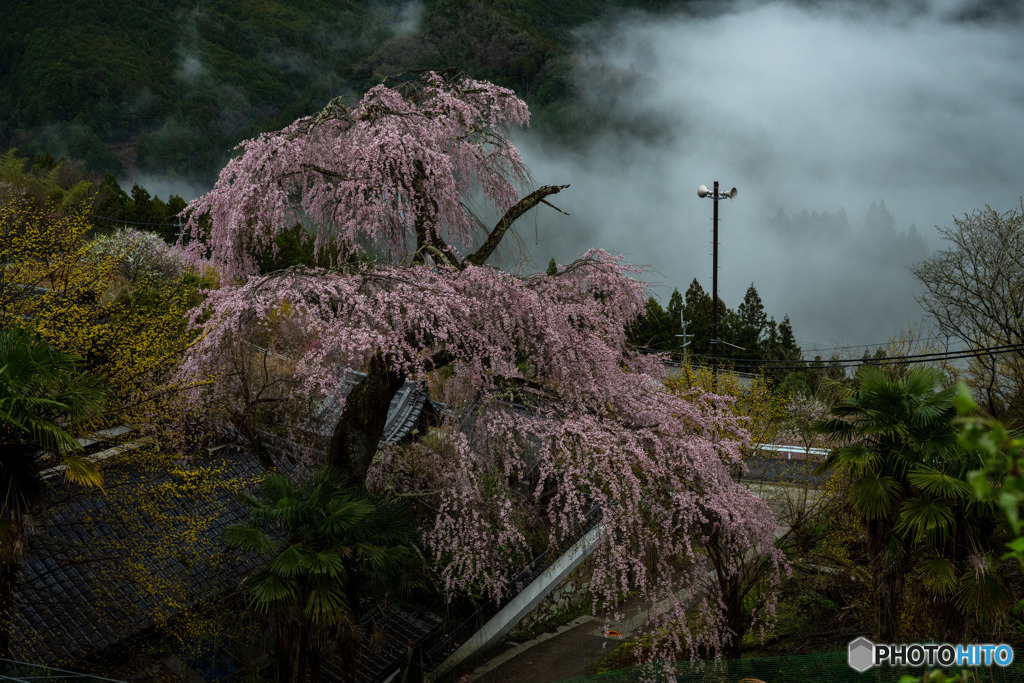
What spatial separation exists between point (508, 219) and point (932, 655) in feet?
25.7

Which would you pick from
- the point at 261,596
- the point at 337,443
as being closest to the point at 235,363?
the point at 337,443

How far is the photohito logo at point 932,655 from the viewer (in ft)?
28.0

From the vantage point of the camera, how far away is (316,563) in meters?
8.20

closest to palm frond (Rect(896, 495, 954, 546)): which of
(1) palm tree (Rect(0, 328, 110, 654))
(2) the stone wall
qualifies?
(1) palm tree (Rect(0, 328, 110, 654))

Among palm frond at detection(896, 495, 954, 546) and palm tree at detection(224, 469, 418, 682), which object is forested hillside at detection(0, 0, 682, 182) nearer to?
palm tree at detection(224, 469, 418, 682)

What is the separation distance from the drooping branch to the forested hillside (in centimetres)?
4770

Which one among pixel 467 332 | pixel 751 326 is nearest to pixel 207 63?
pixel 751 326

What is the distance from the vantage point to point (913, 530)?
952 cm

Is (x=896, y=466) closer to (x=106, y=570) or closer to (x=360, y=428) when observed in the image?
(x=360, y=428)

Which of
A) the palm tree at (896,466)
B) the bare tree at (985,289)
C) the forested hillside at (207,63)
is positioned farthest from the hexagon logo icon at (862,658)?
the forested hillside at (207,63)

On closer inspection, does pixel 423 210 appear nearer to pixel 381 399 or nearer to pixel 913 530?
pixel 381 399

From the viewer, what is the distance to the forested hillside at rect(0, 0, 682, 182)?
81.9 m

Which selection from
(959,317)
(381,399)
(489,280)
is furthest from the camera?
(959,317)

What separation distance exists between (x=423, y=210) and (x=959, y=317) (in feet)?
64.1
